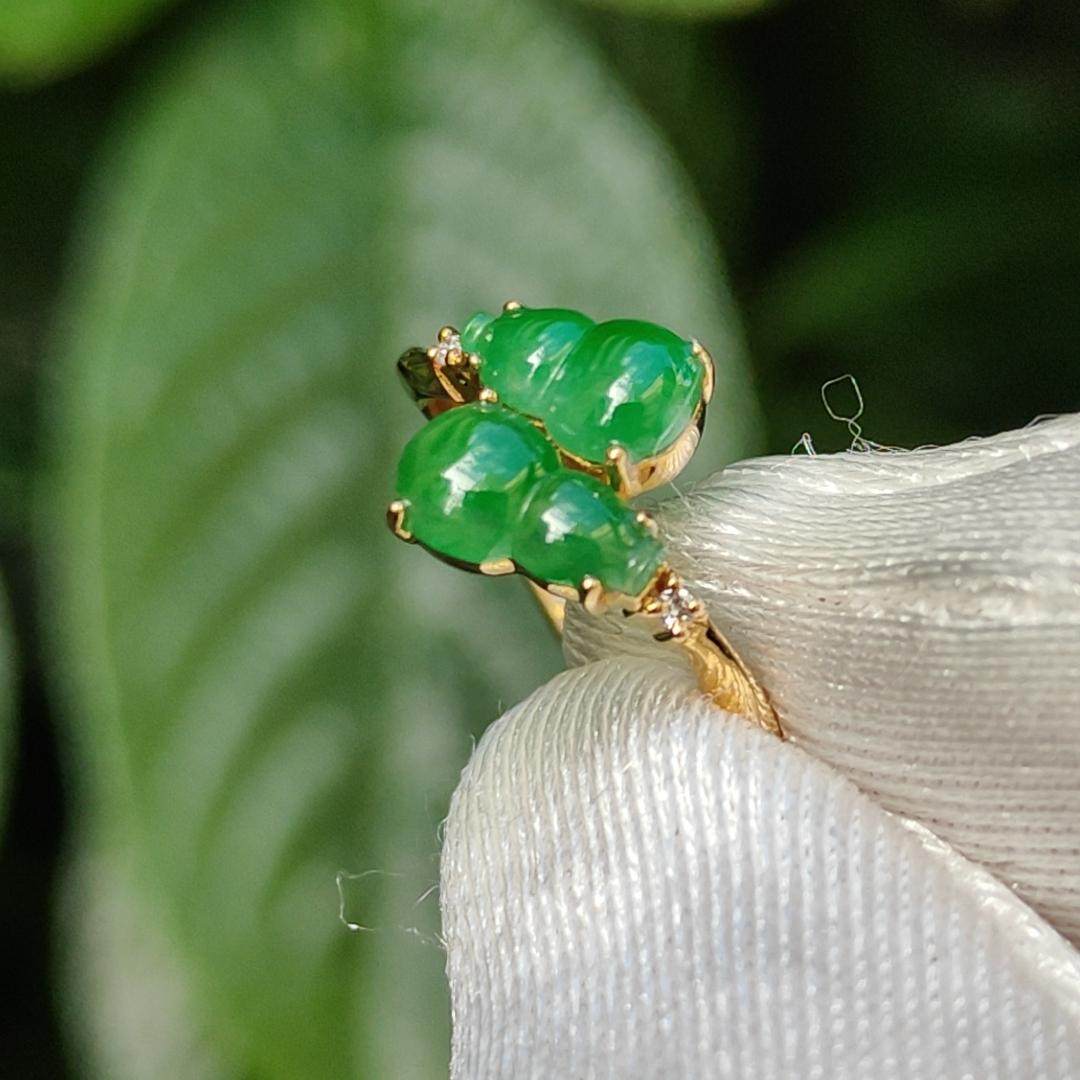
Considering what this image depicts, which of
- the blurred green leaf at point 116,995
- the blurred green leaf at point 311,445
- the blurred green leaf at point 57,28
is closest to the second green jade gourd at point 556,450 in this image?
the blurred green leaf at point 311,445

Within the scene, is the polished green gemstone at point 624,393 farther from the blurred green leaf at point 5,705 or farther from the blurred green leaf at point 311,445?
the blurred green leaf at point 5,705

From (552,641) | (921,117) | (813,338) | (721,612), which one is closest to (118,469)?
(552,641)

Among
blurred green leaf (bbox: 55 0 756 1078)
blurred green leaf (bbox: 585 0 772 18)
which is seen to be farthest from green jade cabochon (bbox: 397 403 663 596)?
blurred green leaf (bbox: 585 0 772 18)

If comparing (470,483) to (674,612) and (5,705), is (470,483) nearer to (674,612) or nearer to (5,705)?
(674,612)

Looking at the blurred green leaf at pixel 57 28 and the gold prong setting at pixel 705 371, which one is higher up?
the blurred green leaf at pixel 57 28

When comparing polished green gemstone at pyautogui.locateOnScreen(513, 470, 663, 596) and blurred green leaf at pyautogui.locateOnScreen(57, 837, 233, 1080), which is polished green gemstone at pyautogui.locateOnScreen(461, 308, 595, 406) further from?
blurred green leaf at pyautogui.locateOnScreen(57, 837, 233, 1080)

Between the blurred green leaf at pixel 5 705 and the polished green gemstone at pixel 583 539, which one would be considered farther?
the blurred green leaf at pixel 5 705
